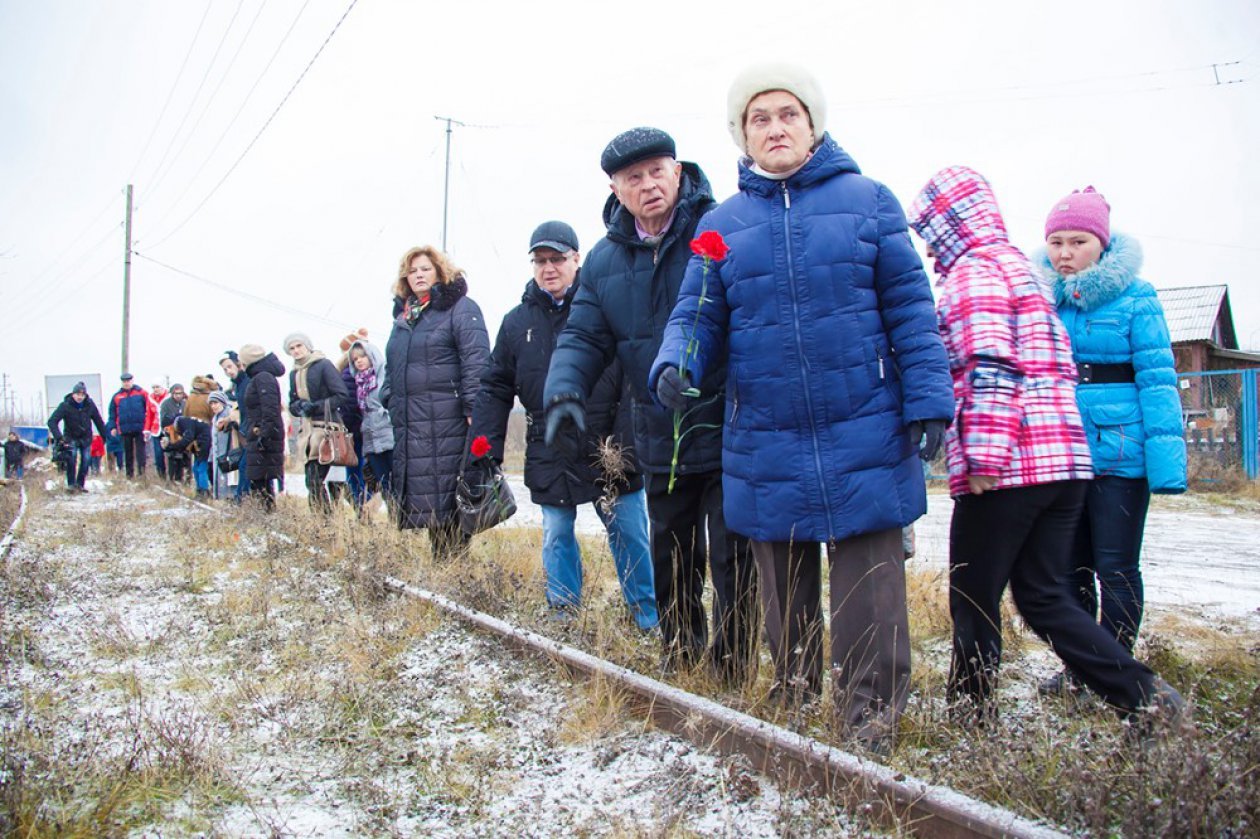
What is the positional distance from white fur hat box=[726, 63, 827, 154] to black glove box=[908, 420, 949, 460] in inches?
39.0

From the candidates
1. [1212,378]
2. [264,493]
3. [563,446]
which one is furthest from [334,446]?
[1212,378]

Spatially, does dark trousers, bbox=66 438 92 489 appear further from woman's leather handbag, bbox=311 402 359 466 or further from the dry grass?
the dry grass

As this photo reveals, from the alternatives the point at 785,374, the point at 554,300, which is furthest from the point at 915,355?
the point at 554,300

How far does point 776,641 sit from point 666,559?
28.5 inches

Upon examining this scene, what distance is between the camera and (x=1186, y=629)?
4117mm

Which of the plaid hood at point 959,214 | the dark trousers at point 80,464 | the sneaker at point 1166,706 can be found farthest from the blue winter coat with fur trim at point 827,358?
the dark trousers at point 80,464

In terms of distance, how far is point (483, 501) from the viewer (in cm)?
510

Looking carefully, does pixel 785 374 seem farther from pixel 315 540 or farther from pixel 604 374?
pixel 315 540

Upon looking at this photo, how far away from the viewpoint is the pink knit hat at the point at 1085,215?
332 cm

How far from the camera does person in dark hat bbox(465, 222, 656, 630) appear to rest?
427 cm

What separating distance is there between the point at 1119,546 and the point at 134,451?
752 inches

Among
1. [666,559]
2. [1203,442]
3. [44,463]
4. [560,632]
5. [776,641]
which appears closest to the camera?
[776,641]

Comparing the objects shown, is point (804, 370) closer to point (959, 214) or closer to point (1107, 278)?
point (959, 214)

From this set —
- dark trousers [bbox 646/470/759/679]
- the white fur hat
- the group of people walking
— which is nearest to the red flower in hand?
the group of people walking
